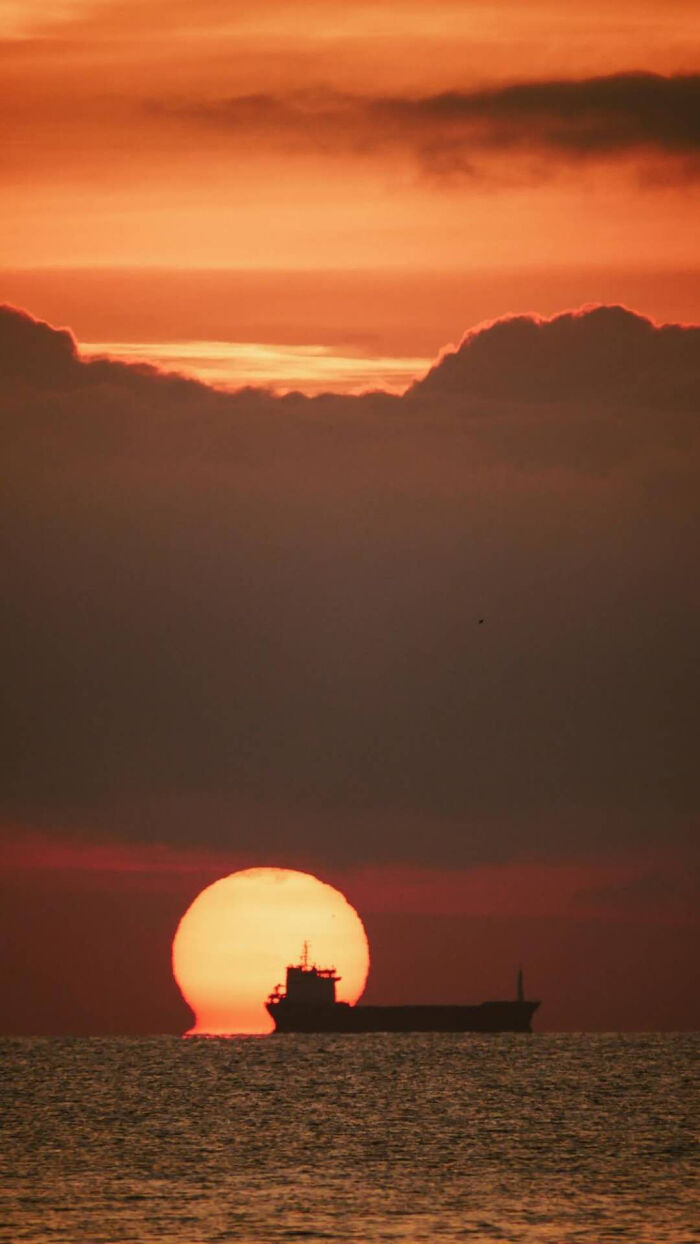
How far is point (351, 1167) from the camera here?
3344 inches

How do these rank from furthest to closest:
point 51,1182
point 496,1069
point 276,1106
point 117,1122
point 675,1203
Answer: point 496,1069 < point 276,1106 < point 117,1122 < point 51,1182 < point 675,1203

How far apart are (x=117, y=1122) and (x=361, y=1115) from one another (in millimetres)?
14400

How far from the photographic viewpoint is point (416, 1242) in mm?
62188

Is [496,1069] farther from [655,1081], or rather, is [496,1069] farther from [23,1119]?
[23,1119]

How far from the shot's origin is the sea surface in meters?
65.3

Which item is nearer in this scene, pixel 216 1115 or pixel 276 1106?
pixel 216 1115

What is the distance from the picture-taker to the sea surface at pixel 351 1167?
65.3m

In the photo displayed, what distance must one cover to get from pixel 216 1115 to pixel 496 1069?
267 feet

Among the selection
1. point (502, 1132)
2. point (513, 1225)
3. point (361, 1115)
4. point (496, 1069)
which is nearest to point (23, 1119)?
point (361, 1115)

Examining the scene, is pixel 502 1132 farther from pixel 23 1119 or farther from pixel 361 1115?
pixel 23 1119

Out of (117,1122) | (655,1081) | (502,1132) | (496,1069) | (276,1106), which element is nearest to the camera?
(502,1132)

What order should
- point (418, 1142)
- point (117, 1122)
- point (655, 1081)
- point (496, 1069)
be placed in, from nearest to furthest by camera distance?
point (418, 1142) < point (117, 1122) < point (655, 1081) < point (496, 1069)

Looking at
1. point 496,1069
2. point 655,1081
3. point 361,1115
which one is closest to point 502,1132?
point 361,1115

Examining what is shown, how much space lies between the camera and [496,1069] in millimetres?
199625
